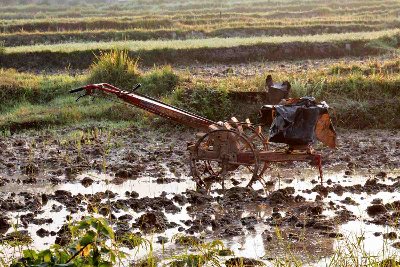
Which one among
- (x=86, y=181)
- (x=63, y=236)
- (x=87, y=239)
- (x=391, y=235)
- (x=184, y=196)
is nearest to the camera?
(x=87, y=239)

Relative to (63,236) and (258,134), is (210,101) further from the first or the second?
(63,236)

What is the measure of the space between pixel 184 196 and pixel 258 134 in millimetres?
1155

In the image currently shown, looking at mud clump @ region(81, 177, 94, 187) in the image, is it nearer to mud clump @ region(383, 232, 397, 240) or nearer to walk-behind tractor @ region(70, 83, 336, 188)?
walk-behind tractor @ region(70, 83, 336, 188)

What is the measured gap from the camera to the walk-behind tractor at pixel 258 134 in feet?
24.5

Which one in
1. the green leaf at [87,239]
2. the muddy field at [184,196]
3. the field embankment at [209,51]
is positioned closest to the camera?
the green leaf at [87,239]

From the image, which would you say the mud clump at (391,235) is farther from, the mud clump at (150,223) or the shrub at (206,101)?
Answer: the shrub at (206,101)

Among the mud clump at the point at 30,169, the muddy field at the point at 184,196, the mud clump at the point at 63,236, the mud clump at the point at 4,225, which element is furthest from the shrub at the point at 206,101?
the mud clump at the point at 63,236

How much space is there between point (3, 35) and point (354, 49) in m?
10.5

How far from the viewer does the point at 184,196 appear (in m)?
7.85

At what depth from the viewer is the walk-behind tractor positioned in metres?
7.46

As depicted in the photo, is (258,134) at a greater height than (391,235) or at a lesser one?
greater

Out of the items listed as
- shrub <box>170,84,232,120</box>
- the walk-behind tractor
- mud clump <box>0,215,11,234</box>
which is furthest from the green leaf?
shrub <box>170,84,232,120</box>

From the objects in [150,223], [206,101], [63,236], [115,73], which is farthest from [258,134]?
[115,73]

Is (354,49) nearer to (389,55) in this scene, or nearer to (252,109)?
(389,55)
